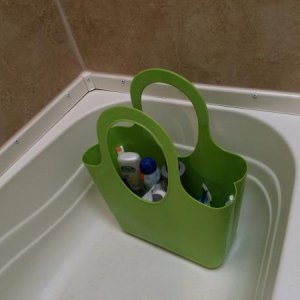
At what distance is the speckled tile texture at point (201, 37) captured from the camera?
70 cm

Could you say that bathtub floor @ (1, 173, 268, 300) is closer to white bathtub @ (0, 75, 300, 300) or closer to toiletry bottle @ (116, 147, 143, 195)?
white bathtub @ (0, 75, 300, 300)

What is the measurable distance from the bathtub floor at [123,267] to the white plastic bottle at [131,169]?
25cm

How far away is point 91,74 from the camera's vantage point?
1.08 meters

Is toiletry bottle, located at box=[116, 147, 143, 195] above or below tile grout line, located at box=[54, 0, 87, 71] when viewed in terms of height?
below

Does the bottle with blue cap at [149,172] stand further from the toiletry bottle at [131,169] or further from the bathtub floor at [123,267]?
the bathtub floor at [123,267]

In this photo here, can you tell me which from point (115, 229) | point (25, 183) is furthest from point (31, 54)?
point (115, 229)

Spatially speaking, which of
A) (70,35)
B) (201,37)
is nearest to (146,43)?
(201,37)

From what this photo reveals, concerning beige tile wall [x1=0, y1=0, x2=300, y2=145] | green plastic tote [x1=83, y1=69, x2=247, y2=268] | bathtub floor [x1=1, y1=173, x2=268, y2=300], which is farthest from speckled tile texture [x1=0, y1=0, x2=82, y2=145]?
bathtub floor [x1=1, y1=173, x2=268, y2=300]

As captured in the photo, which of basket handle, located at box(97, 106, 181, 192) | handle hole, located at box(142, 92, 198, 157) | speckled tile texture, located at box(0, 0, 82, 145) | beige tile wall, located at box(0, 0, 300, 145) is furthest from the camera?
handle hole, located at box(142, 92, 198, 157)

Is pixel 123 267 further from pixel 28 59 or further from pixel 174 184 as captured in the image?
pixel 28 59

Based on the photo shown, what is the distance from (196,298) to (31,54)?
2.78ft

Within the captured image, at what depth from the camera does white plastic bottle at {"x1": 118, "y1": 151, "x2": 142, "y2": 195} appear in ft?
2.72

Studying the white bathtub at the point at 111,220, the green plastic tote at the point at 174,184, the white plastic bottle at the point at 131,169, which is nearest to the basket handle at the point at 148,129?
the green plastic tote at the point at 174,184

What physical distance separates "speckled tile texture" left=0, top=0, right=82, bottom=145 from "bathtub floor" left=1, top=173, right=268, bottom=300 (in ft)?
1.24
